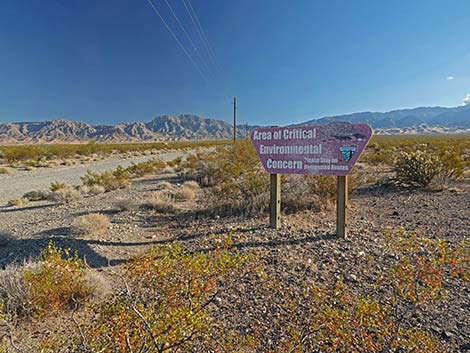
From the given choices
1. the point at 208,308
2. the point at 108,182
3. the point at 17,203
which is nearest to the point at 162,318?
the point at 208,308

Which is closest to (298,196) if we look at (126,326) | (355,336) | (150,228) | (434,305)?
(150,228)

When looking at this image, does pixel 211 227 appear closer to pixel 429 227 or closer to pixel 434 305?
pixel 434 305

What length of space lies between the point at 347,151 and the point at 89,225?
546 centimetres

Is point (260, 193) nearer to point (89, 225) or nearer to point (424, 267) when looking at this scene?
point (89, 225)

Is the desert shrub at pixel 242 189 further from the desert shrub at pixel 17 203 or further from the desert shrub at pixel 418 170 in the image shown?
the desert shrub at pixel 17 203

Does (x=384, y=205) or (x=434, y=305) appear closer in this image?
(x=434, y=305)

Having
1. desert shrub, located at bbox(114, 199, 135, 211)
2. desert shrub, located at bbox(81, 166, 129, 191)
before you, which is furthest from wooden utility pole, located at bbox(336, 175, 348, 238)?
desert shrub, located at bbox(81, 166, 129, 191)

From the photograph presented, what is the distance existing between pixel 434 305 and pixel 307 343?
1.71m

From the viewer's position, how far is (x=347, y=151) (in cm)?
501

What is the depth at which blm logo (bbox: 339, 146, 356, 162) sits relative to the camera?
4969 millimetres

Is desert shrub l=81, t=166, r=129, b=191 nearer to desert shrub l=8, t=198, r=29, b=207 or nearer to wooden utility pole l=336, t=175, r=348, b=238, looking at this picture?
desert shrub l=8, t=198, r=29, b=207

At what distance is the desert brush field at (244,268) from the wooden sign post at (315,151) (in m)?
0.80

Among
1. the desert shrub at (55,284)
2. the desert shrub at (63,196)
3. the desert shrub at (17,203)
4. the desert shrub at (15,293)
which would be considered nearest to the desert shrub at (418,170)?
the desert shrub at (55,284)

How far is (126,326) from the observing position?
6.58ft
